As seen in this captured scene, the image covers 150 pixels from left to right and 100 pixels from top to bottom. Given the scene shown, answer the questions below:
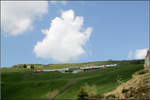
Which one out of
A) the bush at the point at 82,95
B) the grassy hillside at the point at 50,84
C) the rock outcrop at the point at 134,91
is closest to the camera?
the bush at the point at 82,95

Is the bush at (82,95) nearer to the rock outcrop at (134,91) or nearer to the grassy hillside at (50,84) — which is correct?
the rock outcrop at (134,91)

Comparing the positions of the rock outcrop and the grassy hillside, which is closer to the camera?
the rock outcrop

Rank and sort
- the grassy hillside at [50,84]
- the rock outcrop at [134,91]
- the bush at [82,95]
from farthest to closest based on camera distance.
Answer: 1. the grassy hillside at [50,84]
2. the rock outcrop at [134,91]
3. the bush at [82,95]

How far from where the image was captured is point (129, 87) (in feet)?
216

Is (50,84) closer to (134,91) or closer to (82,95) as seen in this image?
(82,95)

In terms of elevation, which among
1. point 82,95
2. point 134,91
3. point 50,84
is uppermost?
point 50,84

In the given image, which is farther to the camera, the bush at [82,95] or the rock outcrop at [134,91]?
the rock outcrop at [134,91]

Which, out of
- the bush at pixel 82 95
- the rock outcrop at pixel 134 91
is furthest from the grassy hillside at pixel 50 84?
the bush at pixel 82 95

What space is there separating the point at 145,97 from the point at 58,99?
2995cm

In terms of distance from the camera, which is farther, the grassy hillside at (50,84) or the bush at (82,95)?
the grassy hillside at (50,84)

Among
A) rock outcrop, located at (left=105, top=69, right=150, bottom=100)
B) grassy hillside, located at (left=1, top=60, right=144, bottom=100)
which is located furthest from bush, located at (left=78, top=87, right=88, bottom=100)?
grassy hillside, located at (left=1, top=60, right=144, bottom=100)

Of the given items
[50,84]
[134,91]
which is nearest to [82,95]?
[134,91]

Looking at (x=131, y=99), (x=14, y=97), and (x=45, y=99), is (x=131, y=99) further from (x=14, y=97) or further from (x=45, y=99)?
(x=14, y=97)

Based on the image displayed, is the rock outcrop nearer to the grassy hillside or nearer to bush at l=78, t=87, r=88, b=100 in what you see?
the grassy hillside
